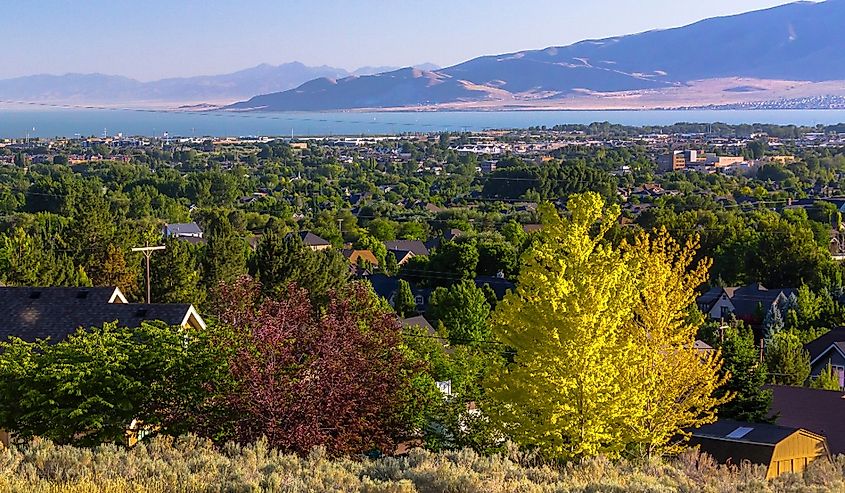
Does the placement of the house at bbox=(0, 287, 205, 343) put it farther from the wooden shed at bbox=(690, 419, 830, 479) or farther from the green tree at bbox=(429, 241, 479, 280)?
the green tree at bbox=(429, 241, 479, 280)

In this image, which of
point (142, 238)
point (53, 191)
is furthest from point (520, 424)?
point (53, 191)

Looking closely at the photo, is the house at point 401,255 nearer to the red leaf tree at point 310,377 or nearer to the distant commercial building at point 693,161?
the red leaf tree at point 310,377

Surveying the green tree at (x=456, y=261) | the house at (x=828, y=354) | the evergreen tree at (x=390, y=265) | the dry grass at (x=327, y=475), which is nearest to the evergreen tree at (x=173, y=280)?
the green tree at (x=456, y=261)

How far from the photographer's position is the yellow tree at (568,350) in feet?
46.1

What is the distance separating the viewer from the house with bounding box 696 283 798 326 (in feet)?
142

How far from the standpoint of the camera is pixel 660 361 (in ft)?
50.5

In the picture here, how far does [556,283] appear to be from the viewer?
47.3 ft

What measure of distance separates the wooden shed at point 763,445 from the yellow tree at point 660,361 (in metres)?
3.01

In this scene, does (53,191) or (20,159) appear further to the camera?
(20,159)

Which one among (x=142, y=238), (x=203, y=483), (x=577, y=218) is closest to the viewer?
(x=203, y=483)

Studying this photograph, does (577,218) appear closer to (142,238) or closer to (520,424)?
(520,424)

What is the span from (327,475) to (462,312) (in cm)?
2553

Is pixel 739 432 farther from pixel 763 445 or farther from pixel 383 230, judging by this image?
pixel 383 230

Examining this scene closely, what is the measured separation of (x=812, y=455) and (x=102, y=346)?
466 inches
